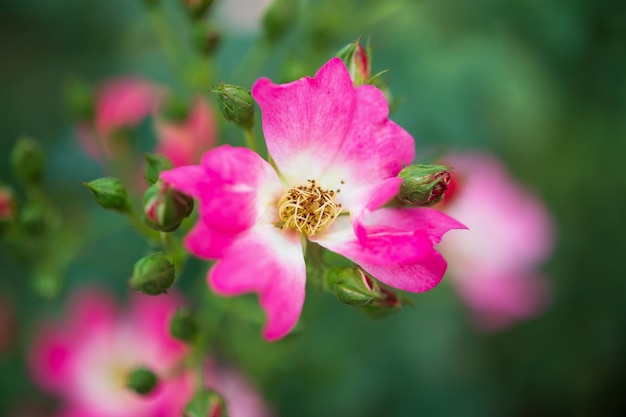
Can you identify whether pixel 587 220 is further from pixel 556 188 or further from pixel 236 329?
pixel 236 329

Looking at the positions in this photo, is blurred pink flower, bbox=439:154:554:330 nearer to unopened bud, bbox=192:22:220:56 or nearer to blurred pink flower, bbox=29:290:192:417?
blurred pink flower, bbox=29:290:192:417

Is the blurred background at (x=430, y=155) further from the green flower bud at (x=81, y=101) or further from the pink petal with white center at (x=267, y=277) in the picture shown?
the pink petal with white center at (x=267, y=277)

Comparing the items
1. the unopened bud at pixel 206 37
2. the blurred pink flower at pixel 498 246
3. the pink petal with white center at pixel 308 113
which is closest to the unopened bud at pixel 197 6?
the unopened bud at pixel 206 37

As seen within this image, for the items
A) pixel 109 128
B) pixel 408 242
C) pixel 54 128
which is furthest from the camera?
pixel 54 128

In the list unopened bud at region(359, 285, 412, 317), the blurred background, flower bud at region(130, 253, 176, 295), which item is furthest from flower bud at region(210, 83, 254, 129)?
the blurred background

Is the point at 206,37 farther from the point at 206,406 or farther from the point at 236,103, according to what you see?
the point at 206,406

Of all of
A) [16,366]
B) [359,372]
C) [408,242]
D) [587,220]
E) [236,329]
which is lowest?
[16,366]

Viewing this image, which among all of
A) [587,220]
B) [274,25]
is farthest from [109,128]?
[587,220]
